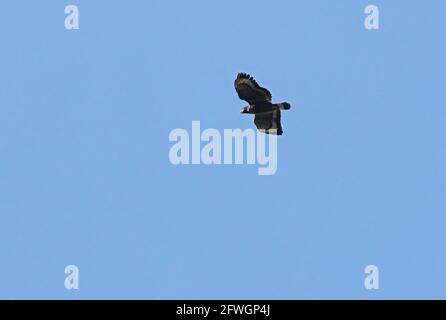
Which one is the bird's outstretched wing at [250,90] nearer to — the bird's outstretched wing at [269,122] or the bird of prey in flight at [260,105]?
the bird of prey in flight at [260,105]

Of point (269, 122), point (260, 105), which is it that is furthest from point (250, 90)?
point (269, 122)

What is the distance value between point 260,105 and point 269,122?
0.40 meters

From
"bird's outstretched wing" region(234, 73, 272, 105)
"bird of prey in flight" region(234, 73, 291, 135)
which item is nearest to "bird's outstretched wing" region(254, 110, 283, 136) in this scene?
"bird of prey in flight" region(234, 73, 291, 135)

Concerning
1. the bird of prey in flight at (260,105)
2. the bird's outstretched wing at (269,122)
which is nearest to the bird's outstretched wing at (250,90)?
the bird of prey in flight at (260,105)

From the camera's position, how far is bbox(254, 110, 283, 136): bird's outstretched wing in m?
24.2

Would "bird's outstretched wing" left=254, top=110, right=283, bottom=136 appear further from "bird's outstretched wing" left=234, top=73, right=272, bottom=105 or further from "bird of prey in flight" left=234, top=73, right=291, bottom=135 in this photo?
"bird's outstretched wing" left=234, top=73, right=272, bottom=105

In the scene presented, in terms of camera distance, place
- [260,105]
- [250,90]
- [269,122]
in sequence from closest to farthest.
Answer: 1. [250,90]
2. [260,105]
3. [269,122]

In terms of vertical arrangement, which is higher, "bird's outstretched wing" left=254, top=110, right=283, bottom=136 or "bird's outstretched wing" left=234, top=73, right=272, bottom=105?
"bird's outstretched wing" left=234, top=73, right=272, bottom=105

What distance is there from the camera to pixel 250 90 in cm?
2386

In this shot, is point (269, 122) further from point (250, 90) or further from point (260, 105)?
point (250, 90)

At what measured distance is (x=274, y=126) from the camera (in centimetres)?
2425
